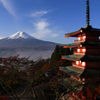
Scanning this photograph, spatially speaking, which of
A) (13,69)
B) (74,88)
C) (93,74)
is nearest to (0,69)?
(13,69)

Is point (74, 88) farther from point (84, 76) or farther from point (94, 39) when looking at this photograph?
point (94, 39)

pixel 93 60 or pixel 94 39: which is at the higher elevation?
pixel 94 39

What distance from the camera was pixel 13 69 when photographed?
8.98 meters

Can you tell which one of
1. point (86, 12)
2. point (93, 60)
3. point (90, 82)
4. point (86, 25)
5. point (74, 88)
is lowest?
point (74, 88)

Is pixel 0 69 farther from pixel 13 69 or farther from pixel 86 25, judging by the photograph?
pixel 86 25

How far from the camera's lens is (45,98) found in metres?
10.9

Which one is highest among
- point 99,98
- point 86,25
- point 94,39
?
point 86,25

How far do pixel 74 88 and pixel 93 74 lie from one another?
188 cm

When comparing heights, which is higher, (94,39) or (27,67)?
(94,39)

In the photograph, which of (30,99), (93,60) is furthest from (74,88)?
(30,99)

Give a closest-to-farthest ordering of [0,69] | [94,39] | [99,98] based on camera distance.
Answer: [99,98] → [94,39] → [0,69]

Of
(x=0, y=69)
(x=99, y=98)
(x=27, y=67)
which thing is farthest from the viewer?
(x=27, y=67)

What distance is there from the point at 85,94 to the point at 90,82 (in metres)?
1.07

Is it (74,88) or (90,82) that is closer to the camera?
(90,82)
